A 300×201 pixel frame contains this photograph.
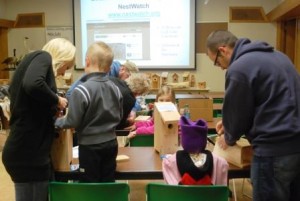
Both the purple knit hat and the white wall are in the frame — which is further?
the white wall

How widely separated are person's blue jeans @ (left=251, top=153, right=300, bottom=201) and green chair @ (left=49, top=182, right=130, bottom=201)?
592mm

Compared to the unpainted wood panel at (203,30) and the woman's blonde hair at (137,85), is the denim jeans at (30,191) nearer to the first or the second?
the woman's blonde hair at (137,85)

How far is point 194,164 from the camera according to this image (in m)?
1.68

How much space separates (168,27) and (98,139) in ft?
18.0

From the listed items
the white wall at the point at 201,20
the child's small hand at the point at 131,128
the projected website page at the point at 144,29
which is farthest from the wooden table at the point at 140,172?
the white wall at the point at 201,20

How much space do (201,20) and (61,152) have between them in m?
5.70

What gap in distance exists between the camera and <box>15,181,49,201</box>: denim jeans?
165 centimetres

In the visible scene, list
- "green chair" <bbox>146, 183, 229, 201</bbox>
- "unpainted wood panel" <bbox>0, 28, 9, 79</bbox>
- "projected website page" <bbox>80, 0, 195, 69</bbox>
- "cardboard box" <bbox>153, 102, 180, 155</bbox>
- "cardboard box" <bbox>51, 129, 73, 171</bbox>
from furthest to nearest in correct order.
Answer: "unpainted wood panel" <bbox>0, 28, 9, 79</bbox>
"projected website page" <bbox>80, 0, 195, 69</bbox>
"cardboard box" <bbox>153, 102, 180, 155</bbox>
"cardboard box" <bbox>51, 129, 73, 171</bbox>
"green chair" <bbox>146, 183, 229, 201</bbox>

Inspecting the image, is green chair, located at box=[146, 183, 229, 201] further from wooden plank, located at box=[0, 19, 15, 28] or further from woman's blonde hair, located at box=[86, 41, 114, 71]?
wooden plank, located at box=[0, 19, 15, 28]

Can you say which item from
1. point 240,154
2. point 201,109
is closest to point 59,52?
point 240,154

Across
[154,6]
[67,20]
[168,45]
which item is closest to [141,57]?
[168,45]

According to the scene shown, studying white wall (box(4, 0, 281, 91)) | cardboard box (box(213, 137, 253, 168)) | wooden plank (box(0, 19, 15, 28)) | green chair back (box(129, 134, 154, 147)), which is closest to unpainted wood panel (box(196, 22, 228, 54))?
white wall (box(4, 0, 281, 91))

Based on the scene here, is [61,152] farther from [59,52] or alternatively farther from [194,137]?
[194,137]

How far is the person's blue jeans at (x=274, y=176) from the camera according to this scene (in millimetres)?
1531
